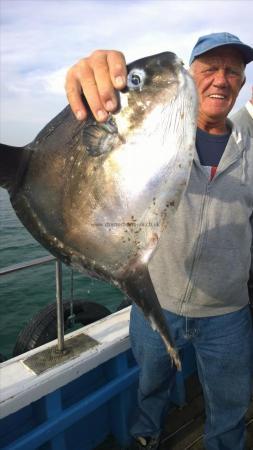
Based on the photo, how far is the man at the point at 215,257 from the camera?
7.16 feet

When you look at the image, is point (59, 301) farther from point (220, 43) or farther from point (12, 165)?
point (220, 43)

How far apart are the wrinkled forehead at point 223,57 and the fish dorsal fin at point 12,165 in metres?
1.34

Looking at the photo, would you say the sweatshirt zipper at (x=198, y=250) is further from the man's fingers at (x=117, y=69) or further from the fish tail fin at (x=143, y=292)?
the man's fingers at (x=117, y=69)

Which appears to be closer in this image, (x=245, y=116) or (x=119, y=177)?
(x=119, y=177)

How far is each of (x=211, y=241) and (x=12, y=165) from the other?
1220 mm

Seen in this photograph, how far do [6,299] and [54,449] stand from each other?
664 centimetres

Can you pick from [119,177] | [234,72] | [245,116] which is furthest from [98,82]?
[245,116]

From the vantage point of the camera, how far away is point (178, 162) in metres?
Answer: 1.40

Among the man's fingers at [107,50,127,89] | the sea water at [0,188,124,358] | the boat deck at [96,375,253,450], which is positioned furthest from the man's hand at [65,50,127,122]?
the sea water at [0,188,124,358]

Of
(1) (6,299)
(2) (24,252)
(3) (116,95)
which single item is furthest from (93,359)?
(2) (24,252)

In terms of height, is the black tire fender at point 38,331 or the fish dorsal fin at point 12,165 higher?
the fish dorsal fin at point 12,165

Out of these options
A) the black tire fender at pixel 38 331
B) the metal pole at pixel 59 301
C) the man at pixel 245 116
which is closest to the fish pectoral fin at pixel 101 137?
the metal pole at pixel 59 301

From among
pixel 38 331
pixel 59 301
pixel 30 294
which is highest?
pixel 59 301

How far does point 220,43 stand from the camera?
2166 millimetres
